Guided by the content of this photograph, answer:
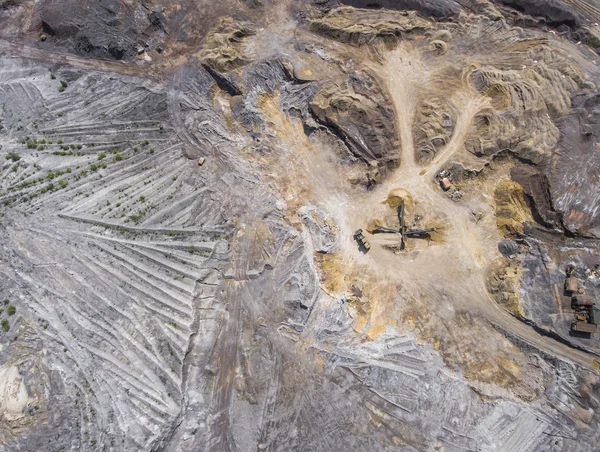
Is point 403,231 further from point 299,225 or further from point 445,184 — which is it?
point 299,225

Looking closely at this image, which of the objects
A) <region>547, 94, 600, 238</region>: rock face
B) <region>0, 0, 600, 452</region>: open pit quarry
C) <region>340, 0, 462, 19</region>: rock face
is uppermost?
<region>340, 0, 462, 19</region>: rock face

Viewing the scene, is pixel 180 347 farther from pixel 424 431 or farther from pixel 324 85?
pixel 324 85

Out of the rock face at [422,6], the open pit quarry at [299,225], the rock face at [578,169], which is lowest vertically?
the open pit quarry at [299,225]

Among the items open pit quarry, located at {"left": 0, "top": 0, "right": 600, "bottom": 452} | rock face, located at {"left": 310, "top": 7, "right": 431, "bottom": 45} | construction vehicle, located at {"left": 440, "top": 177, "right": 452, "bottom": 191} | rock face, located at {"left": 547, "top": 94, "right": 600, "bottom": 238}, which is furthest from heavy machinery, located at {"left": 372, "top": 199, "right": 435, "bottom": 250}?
rock face, located at {"left": 310, "top": 7, "right": 431, "bottom": 45}

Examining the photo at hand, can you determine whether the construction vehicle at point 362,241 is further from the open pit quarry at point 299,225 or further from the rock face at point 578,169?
the rock face at point 578,169

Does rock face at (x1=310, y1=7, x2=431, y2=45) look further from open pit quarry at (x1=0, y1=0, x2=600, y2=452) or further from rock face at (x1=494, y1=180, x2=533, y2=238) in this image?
rock face at (x1=494, y1=180, x2=533, y2=238)

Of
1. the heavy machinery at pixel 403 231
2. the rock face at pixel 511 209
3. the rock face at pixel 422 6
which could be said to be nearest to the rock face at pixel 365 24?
the rock face at pixel 422 6
